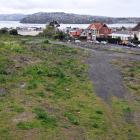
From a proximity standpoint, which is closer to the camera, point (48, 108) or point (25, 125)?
point (25, 125)

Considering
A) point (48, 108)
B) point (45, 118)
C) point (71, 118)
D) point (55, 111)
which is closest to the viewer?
point (45, 118)

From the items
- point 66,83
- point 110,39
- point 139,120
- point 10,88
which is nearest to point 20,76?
point 66,83

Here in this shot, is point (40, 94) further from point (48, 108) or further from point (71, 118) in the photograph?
point (71, 118)

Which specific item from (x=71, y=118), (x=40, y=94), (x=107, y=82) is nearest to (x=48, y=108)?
(x=71, y=118)

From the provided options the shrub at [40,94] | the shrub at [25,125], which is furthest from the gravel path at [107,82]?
the shrub at [25,125]

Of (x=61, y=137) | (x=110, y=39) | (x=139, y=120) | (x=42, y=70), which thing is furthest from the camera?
(x=110, y=39)

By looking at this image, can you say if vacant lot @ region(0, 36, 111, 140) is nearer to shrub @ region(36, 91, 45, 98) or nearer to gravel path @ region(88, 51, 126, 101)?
shrub @ region(36, 91, 45, 98)

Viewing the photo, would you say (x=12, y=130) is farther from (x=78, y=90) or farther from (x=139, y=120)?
(x=78, y=90)

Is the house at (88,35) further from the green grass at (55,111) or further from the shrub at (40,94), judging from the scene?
the shrub at (40,94)

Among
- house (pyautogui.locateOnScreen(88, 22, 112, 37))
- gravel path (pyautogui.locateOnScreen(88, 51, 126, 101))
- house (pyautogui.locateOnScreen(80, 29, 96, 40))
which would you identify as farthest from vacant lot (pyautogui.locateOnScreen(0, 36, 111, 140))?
house (pyautogui.locateOnScreen(88, 22, 112, 37))

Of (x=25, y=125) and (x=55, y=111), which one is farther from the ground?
(x=25, y=125)

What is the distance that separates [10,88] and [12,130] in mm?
10068

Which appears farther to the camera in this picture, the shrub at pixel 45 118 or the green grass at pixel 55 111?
the shrub at pixel 45 118

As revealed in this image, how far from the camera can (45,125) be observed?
21578 mm
